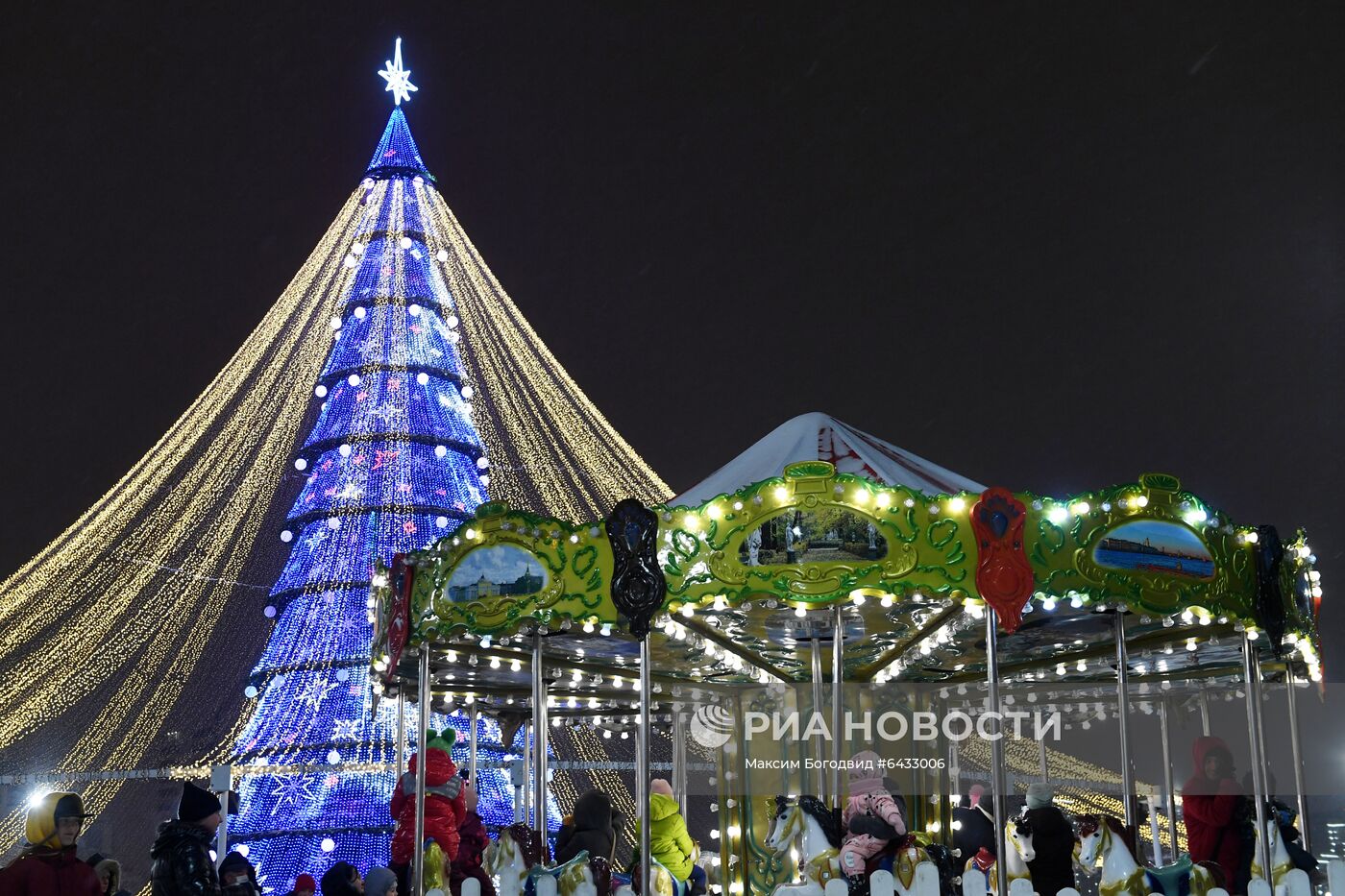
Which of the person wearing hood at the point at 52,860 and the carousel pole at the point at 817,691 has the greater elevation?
the carousel pole at the point at 817,691

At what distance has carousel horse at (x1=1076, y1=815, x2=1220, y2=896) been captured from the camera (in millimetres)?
8516

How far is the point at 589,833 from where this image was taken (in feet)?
31.1

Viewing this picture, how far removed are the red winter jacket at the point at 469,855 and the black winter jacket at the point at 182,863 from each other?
4558 millimetres

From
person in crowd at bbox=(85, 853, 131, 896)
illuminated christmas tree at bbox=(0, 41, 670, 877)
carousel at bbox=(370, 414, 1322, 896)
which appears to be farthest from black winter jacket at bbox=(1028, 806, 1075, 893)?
illuminated christmas tree at bbox=(0, 41, 670, 877)

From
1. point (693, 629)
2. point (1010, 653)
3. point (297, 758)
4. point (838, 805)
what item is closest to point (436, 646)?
point (693, 629)

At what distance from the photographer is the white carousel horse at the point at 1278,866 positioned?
9.05 m

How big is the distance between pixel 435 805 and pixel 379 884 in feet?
3.57

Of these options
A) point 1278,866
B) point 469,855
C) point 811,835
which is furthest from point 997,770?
point 469,855

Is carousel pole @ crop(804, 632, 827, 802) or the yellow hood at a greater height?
carousel pole @ crop(804, 632, 827, 802)

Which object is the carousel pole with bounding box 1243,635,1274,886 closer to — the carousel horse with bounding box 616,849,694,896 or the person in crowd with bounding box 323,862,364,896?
the carousel horse with bounding box 616,849,694,896

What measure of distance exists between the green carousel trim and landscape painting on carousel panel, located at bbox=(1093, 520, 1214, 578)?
0.12 ft

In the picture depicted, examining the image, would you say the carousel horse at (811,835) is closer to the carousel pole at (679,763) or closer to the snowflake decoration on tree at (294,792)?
the carousel pole at (679,763)

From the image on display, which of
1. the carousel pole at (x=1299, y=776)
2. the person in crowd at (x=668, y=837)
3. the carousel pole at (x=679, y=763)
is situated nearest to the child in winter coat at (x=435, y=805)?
the person in crowd at (x=668, y=837)

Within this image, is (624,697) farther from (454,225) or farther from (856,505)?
(454,225)
